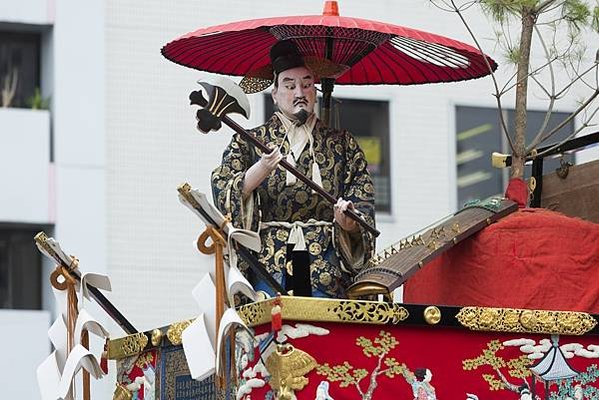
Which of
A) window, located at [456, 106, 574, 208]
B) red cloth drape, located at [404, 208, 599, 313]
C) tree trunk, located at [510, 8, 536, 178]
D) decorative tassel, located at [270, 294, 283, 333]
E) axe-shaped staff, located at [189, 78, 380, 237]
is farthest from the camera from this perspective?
window, located at [456, 106, 574, 208]

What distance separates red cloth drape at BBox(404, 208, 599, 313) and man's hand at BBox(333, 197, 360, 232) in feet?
1.33

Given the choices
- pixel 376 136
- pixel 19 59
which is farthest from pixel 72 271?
pixel 376 136

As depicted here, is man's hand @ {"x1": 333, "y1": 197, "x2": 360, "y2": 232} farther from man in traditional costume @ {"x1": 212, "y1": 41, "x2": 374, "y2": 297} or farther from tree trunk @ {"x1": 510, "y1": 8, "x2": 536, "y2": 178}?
tree trunk @ {"x1": 510, "y1": 8, "x2": 536, "y2": 178}

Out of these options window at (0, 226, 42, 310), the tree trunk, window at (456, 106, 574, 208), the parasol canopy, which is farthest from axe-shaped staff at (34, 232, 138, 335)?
window at (456, 106, 574, 208)

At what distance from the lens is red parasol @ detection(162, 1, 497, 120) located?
646 cm

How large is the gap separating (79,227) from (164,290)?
943 millimetres

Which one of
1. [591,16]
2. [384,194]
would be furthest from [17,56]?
[591,16]

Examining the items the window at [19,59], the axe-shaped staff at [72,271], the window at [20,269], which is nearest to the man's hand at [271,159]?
the axe-shaped staff at [72,271]

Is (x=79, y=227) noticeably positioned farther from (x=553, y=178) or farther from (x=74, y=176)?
(x=553, y=178)

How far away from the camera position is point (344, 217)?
6180 mm

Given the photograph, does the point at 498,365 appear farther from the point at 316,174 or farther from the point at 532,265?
the point at 316,174

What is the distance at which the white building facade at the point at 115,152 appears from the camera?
1518cm

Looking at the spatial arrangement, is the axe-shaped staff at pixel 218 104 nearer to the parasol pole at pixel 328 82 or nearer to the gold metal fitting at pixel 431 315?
the parasol pole at pixel 328 82

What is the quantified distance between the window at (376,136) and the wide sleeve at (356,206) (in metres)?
9.58
